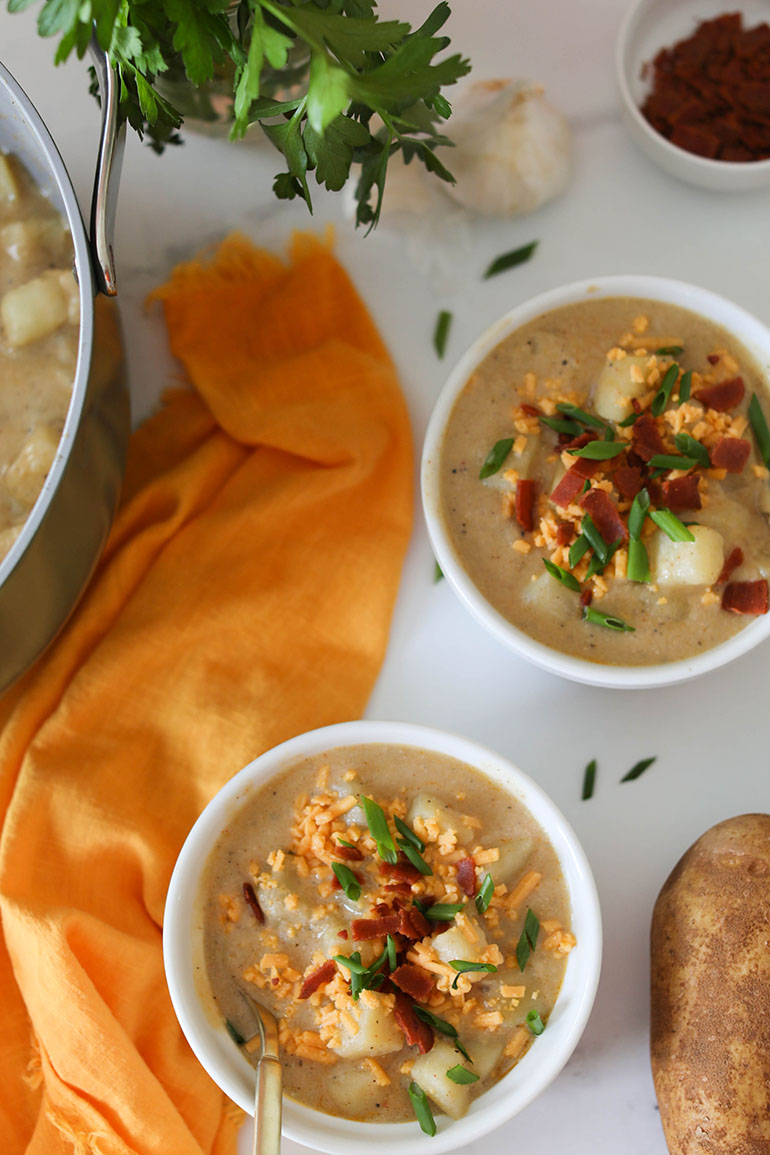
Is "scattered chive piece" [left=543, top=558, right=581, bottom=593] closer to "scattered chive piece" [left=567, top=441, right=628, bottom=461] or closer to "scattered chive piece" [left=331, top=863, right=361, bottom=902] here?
"scattered chive piece" [left=567, top=441, right=628, bottom=461]

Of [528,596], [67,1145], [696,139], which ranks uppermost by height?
[696,139]

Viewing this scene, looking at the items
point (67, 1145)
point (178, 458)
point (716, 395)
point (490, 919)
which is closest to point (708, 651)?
point (716, 395)

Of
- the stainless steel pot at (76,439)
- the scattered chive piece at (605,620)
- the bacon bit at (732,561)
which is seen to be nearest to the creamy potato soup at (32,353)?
the stainless steel pot at (76,439)

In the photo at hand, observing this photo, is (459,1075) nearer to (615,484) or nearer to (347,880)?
(347,880)

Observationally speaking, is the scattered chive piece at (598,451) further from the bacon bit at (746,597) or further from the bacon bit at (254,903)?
the bacon bit at (254,903)

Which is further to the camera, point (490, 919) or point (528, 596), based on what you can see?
point (528, 596)

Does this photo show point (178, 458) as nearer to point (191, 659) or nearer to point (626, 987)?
point (191, 659)

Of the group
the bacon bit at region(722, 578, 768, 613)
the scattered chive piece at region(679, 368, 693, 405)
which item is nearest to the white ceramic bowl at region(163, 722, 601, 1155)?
the bacon bit at region(722, 578, 768, 613)
